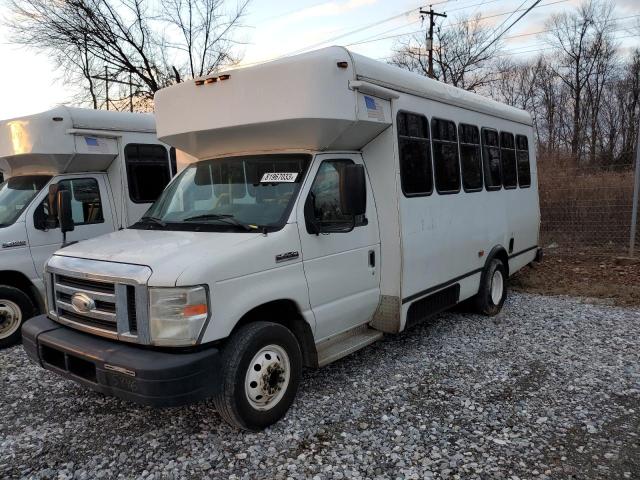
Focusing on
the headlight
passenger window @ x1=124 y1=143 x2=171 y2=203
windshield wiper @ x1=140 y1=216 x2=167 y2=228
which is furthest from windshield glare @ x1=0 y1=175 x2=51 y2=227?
the headlight

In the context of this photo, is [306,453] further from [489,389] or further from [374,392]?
[489,389]

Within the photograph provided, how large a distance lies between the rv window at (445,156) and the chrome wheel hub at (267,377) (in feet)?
9.25

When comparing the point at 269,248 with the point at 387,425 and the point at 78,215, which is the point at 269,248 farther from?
the point at 78,215

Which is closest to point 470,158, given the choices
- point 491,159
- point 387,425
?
point 491,159

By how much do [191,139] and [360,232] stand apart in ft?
5.98

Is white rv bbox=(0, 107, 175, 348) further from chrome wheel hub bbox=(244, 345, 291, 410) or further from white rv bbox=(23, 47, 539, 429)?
chrome wheel hub bbox=(244, 345, 291, 410)

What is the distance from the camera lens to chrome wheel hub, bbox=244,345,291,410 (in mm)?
3822

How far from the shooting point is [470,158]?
257 inches

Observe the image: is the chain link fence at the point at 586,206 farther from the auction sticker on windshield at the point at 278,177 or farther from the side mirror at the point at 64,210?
the side mirror at the point at 64,210

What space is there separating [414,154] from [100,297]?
3327 millimetres

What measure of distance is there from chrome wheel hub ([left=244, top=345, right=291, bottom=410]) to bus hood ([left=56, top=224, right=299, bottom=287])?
0.68 meters

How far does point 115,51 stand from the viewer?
20891mm

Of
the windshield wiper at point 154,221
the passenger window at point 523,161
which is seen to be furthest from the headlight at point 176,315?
the passenger window at point 523,161

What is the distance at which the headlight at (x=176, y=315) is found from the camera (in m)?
3.36
